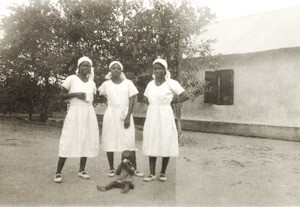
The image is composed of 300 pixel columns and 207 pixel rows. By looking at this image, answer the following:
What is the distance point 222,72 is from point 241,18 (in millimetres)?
3569

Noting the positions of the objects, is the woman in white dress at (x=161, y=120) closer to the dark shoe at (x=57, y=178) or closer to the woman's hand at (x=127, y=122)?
the woman's hand at (x=127, y=122)

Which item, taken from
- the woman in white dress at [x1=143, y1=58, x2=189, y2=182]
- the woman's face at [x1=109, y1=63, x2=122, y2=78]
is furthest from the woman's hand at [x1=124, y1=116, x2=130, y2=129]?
the woman's face at [x1=109, y1=63, x2=122, y2=78]

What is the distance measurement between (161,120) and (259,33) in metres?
9.13

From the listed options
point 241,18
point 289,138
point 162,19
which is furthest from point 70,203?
point 241,18

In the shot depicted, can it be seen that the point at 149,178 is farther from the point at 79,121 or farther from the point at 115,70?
the point at 115,70

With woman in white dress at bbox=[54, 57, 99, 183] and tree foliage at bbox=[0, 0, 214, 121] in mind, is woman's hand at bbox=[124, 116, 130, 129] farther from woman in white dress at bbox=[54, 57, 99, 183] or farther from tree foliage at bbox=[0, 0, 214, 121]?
tree foliage at bbox=[0, 0, 214, 121]

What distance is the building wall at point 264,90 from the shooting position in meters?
11.9

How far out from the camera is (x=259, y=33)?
529 inches

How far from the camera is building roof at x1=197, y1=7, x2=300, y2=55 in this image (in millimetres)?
12211

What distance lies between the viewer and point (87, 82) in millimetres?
5598

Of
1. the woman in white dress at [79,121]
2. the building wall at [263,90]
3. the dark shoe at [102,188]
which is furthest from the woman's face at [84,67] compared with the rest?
the building wall at [263,90]

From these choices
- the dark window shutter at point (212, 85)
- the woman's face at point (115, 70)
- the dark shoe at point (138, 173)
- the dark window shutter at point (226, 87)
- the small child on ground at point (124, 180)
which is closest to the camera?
the small child on ground at point (124, 180)

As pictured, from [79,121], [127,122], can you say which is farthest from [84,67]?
[127,122]

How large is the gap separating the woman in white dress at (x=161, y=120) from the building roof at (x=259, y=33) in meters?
6.15
